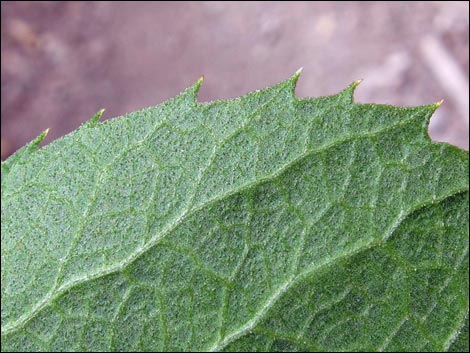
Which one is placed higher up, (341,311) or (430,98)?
(430,98)

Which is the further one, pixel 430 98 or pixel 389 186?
pixel 430 98

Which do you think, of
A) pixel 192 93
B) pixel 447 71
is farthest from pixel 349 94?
pixel 447 71

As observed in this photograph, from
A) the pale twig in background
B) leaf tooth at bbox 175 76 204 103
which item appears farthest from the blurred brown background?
leaf tooth at bbox 175 76 204 103

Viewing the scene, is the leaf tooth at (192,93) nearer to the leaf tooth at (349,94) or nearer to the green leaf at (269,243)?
the green leaf at (269,243)

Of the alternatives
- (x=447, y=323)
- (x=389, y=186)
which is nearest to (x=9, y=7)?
(x=389, y=186)

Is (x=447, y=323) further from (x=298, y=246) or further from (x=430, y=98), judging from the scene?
(x=430, y=98)

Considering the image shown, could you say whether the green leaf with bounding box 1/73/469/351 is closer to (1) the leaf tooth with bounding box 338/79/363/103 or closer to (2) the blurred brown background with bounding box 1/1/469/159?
(1) the leaf tooth with bounding box 338/79/363/103
